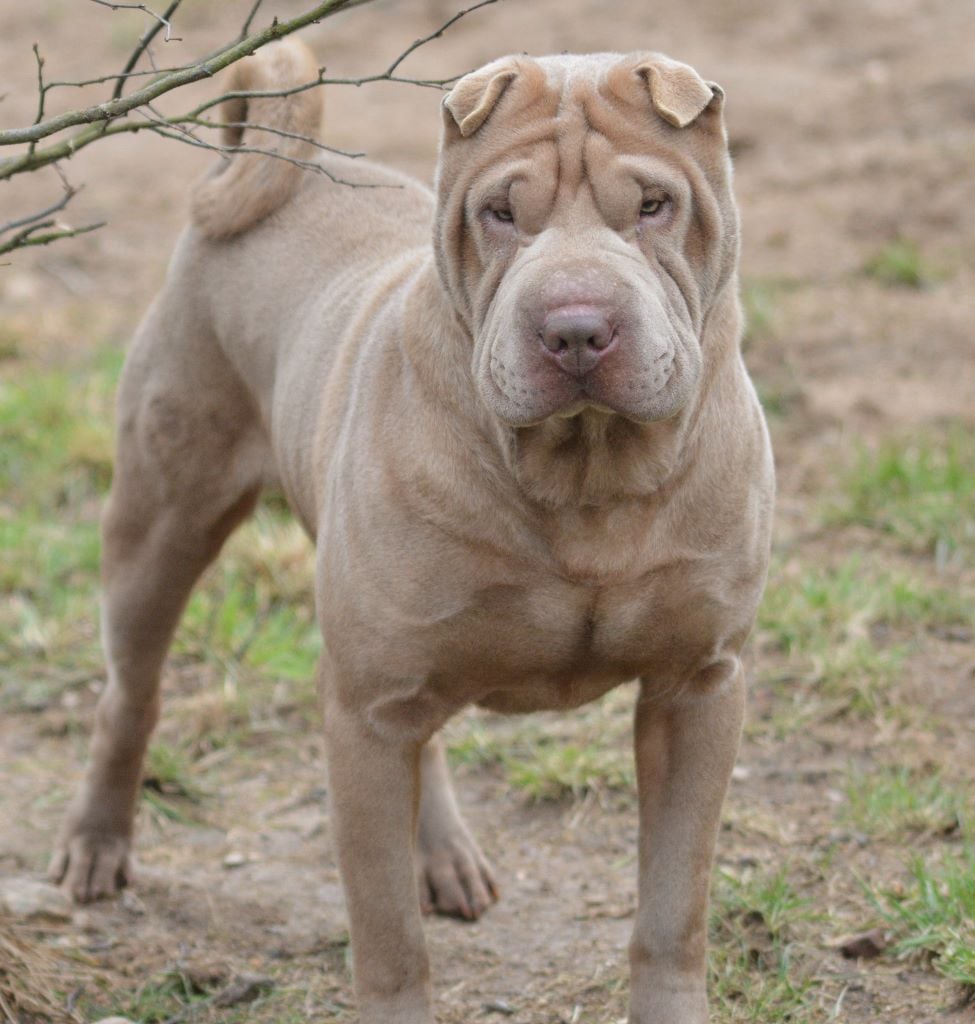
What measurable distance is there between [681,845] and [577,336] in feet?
3.55

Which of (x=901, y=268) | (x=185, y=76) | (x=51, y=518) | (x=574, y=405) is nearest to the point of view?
(x=574, y=405)

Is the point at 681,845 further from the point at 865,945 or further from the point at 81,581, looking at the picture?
the point at 81,581

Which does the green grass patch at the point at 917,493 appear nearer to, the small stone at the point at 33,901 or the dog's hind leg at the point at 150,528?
the dog's hind leg at the point at 150,528

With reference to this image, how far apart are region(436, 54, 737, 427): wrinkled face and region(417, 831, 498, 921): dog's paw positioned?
1.52 metres

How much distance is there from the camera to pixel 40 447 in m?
6.30

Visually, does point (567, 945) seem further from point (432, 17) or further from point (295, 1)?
point (295, 1)

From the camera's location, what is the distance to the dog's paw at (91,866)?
3.99m

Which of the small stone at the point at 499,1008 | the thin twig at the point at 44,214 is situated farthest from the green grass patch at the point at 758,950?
the thin twig at the point at 44,214

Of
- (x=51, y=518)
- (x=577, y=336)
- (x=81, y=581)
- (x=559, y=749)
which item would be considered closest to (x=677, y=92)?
(x=577, y=336)

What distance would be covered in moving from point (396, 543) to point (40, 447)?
146 inches

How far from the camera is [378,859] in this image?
303 centimetres

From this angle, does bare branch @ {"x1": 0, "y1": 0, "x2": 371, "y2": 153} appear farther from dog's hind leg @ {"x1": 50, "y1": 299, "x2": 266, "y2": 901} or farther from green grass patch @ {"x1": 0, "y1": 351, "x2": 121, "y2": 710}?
green grass patch @ {"x1": 0, "y1": 351, "x2": 121, "y2": 710}

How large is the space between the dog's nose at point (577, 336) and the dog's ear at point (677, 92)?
413mm

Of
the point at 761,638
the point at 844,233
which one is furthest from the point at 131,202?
the point at 761,638
